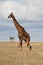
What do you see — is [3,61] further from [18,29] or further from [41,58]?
[18,29]

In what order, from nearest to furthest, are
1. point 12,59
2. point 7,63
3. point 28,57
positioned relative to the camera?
point 7,63 → point 12,59 → point 28,57

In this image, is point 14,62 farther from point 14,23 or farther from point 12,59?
point 14,23

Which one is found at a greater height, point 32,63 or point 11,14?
point 11,14

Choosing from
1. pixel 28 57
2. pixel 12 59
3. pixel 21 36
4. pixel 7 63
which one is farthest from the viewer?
pixel 21 36

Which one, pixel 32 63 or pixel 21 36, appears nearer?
pixel 32 63

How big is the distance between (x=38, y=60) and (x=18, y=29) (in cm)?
631

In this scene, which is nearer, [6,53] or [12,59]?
[12,59]

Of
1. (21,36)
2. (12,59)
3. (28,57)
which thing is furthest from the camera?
(21,36)

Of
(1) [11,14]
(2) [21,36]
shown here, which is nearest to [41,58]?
(2) [21,36]

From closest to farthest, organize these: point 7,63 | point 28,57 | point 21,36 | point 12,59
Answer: point 7,63 < point 12,59 < point 28,57 < point 21,36

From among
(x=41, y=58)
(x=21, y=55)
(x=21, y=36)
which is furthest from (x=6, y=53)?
(x=21, y=36)

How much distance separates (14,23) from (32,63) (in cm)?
847

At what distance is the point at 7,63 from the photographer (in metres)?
17.0

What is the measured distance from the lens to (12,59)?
59.6 feet
